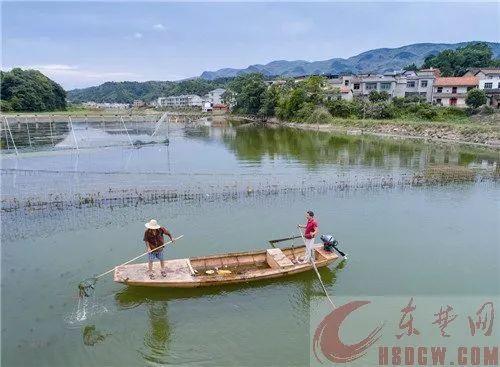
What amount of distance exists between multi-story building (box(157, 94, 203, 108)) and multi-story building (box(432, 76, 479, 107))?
79.1m

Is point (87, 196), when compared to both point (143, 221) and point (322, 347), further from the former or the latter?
point (322, 347)

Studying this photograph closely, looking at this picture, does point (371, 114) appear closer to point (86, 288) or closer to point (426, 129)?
point (426, 129)

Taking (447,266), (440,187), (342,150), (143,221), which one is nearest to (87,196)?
(143,221)

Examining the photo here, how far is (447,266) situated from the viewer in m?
14.8

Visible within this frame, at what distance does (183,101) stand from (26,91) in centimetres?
5930

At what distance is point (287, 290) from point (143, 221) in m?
8.49

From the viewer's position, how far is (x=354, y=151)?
41594 mm

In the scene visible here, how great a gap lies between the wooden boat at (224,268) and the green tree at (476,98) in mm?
55087

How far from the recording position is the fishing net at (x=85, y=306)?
11203mm

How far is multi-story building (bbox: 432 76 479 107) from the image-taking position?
66812 mm

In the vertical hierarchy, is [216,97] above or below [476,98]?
above

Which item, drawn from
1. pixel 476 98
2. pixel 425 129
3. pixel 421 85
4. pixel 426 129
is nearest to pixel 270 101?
pixel 421 85
